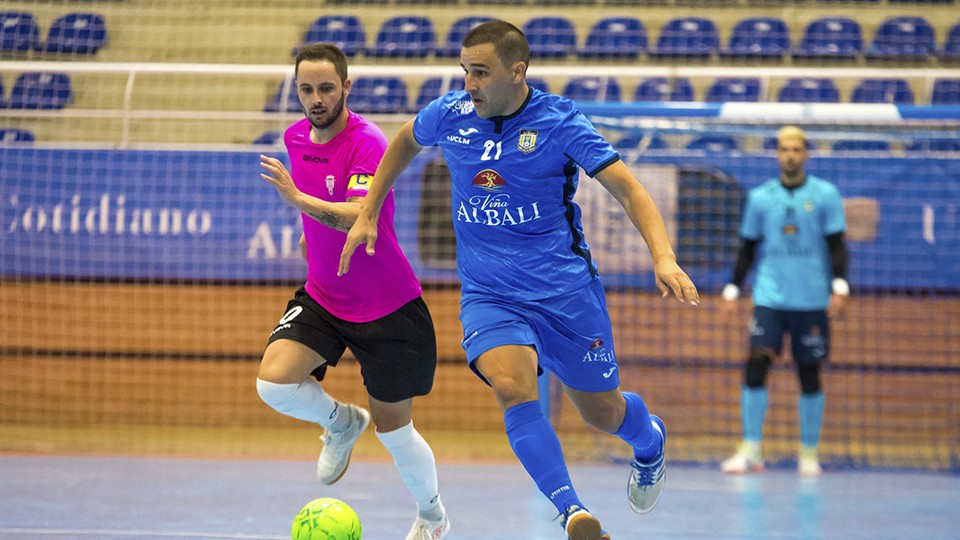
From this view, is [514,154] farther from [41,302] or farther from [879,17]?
[879,17]

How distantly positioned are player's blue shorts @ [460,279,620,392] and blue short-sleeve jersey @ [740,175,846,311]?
13.2ft

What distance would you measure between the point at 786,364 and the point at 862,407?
0.76 metres

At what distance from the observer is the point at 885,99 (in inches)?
492

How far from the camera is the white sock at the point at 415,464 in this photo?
5.24 meters

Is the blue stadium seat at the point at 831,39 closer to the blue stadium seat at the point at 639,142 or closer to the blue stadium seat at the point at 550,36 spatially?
the blue stadium seat at the point at 550,36

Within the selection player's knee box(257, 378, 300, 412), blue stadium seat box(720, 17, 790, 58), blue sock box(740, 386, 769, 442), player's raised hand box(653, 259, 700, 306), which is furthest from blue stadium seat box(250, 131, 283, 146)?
player's raised hand box(653, 259, 700, 306)

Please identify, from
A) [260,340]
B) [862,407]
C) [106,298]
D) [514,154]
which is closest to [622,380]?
[862,407]

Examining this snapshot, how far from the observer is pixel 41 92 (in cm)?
1211

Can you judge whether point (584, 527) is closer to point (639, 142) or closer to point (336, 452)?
point (336, 452)

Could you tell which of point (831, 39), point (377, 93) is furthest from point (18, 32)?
point (831, 39)

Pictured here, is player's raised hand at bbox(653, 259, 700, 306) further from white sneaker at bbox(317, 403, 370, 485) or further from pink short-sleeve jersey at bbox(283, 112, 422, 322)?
white sneaker at bbox(317, 403, 370, 485)

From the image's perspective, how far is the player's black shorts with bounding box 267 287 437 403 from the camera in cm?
517

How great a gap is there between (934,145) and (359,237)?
7751 millimetres

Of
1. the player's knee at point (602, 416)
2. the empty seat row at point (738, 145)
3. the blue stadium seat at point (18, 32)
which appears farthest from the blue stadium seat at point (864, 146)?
the blue stadium seat at point (18, 32)
